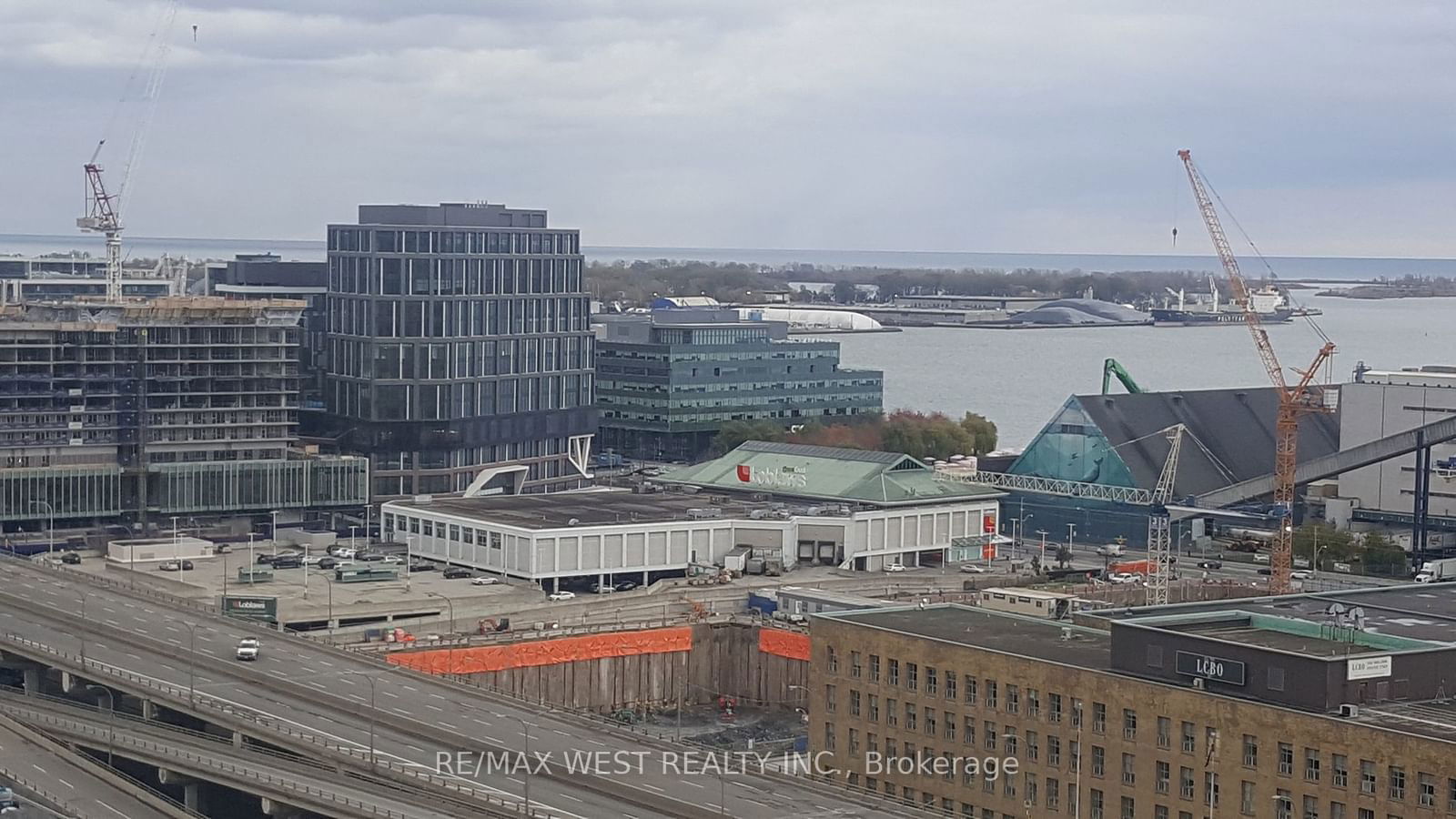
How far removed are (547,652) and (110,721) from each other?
15301 mm

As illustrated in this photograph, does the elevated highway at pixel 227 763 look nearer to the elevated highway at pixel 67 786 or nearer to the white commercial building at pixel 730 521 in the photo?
the elevated highway at pixel 67 786

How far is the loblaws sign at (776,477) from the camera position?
87125 mm

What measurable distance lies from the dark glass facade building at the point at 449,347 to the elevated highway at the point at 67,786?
4394 centimetres

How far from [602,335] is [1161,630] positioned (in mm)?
84368

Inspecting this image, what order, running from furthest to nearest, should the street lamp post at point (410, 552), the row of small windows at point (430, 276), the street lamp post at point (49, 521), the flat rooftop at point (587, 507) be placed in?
the row of small windows at point (430, 276) < the street lamp post at point (49, 521) < the flat rooftop at point (587, 507) < the street lamp post at point (410, 552)

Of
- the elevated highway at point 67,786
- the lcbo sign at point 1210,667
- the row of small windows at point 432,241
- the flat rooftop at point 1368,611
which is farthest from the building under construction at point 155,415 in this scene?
the lcbo sign at point 1210,667

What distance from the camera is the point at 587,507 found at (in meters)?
81.4

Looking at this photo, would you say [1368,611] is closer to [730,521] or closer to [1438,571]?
[1438,571]

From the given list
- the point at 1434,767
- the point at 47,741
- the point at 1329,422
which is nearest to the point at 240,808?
the point at 47,741

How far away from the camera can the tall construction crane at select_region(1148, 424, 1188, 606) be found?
6988 centimetres

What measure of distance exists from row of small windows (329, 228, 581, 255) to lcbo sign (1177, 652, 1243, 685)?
5807 centimetres

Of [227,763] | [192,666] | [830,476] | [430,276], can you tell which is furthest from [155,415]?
[227,763]

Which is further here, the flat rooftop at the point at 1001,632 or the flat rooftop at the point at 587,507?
the flat rooftop at the point at 587,507

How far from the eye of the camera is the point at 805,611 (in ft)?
222
